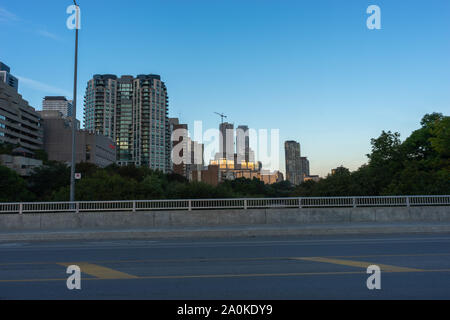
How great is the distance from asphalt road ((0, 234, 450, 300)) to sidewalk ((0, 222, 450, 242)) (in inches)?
116

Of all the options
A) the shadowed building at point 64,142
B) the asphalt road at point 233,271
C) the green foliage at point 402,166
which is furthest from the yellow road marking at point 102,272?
the shadowed building at point 64,142

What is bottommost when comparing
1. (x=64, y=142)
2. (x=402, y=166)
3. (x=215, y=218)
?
(x=215, y=218)

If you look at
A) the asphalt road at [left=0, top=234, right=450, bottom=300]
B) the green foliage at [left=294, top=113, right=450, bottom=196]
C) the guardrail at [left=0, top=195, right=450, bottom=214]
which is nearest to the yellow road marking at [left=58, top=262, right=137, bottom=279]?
the asphalt road at [left=0, top=234, right=450, bottom=300]

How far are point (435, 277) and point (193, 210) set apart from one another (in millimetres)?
11597

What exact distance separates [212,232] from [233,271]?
7.53 metres

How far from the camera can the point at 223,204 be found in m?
17.4

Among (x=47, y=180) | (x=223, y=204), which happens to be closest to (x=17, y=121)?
(x=47, y=180)

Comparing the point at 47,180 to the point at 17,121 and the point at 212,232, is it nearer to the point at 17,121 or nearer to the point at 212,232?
the point at 17,121

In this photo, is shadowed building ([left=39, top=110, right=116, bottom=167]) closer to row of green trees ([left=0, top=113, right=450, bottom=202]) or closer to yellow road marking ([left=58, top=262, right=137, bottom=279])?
row of green trees ([left=0, top=113, right=450, bottom=202])

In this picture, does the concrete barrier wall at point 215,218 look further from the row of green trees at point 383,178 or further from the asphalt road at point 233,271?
Result: the row of green trees at point 383,178

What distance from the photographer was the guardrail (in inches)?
645

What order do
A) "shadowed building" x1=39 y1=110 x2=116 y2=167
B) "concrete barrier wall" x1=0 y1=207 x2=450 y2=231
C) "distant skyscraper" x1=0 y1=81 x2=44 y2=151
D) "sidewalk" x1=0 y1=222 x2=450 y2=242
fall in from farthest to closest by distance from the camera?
"shadowed building" x1=39 y1=110 x2=116 y2=167
"distant skyscraper" x1=0 y1=81 x2=44 y2=151
"concrete barrier wall" x1=0 y1=207 x2=450 y2=231
"sidewalk" x1=0 y1=222 x2=450 y2=242

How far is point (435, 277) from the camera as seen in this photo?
21.0ft
